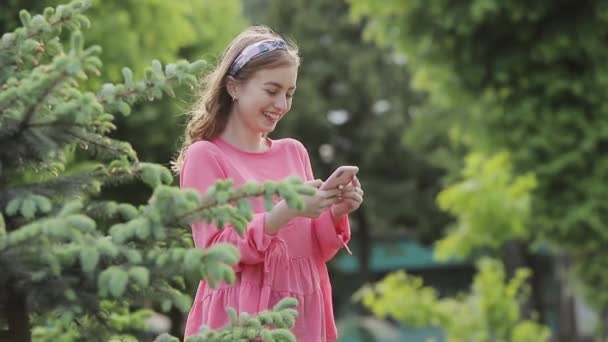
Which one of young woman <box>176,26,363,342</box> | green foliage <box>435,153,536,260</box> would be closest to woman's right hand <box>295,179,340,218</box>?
young woman <box>176,26,363,342</box>

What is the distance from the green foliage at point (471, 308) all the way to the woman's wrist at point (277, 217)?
652 centimetres

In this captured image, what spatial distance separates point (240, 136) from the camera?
3199mm

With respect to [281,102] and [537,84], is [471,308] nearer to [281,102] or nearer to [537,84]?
[537,84]

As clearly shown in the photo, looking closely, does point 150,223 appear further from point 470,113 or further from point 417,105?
point 417,105

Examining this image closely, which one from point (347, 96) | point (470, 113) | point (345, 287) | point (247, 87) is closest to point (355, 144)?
point (347, 96)

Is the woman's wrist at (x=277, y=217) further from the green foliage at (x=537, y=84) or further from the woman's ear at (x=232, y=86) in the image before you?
the green foliage at (x=537, y=84)

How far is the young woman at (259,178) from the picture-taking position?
3020 millimetres

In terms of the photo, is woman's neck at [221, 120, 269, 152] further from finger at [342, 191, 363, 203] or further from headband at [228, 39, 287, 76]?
finger at [342, 191, 363, 203]

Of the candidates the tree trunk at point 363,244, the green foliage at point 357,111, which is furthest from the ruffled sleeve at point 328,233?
the tree trunk at point 363,244

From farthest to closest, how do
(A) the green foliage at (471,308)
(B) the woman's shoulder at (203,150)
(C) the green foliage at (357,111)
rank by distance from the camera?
(C) the green foliage at (357,111) → (A) the green foliage at (471,308) → (B) the woman's shoulder at (203,150)

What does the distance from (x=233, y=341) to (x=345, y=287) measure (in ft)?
90.8

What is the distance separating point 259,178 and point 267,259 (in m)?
0.25

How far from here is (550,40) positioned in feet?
36.9

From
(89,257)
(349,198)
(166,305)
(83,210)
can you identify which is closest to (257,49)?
(349,198)
